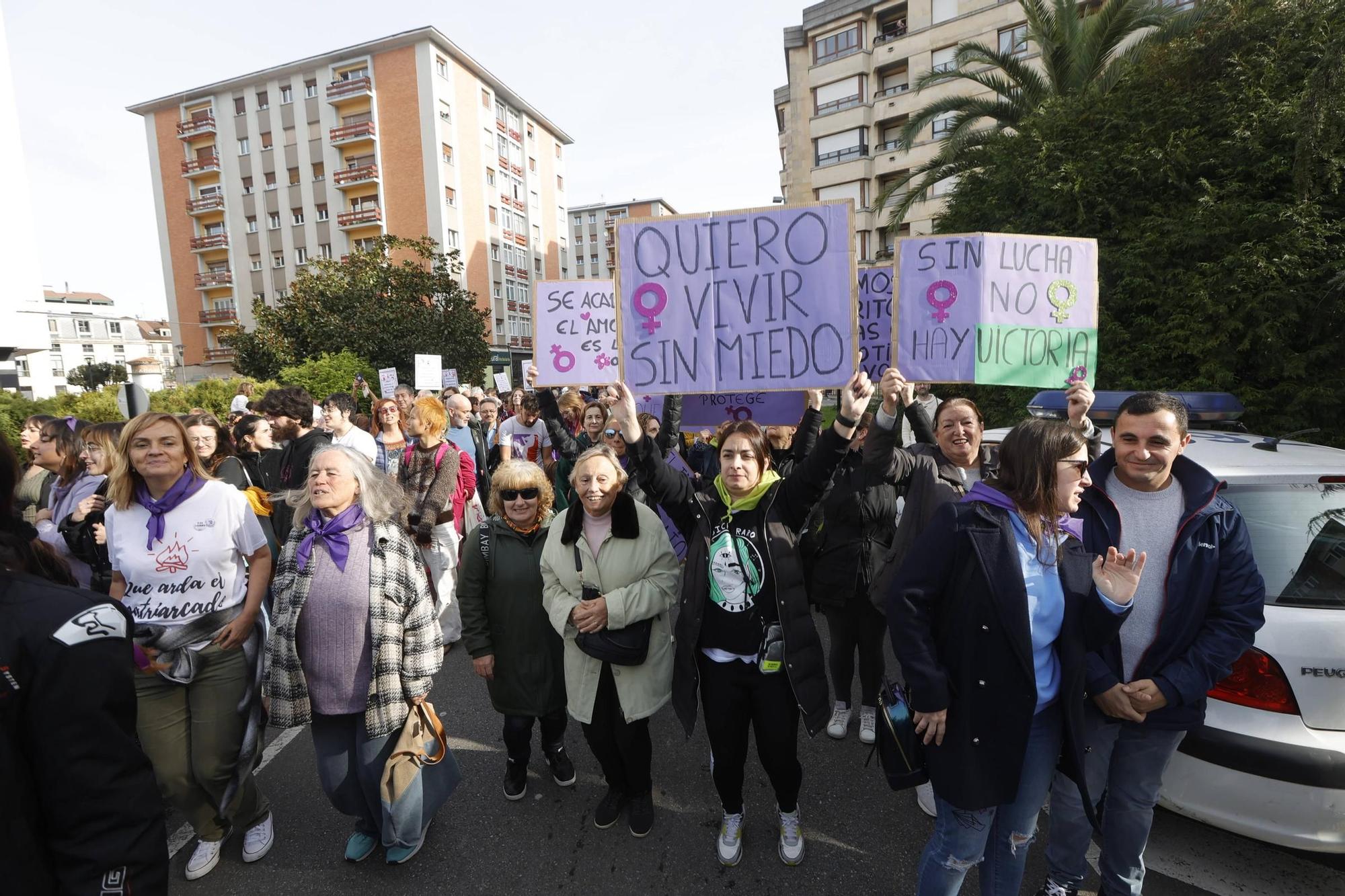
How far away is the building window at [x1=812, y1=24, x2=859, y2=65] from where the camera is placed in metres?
31.5

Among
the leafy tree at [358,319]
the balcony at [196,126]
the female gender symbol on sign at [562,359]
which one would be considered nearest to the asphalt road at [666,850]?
the female gender symbol on sign at [562,359]

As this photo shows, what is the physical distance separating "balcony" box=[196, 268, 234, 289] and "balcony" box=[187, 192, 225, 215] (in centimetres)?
356

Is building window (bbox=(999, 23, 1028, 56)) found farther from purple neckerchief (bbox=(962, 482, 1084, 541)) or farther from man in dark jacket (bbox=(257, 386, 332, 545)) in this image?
purple neckerchief (bbox=(962, 482, 1084, 541))

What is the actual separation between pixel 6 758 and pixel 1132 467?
2964mm

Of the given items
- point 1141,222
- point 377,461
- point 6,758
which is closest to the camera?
point 6,758

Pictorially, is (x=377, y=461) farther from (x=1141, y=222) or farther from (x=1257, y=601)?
(x=1141, y=222)

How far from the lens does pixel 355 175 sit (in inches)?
1494

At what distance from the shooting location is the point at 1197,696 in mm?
2137

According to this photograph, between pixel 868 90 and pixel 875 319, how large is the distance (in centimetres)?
3188

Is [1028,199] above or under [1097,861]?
above

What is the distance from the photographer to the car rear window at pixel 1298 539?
2.34m

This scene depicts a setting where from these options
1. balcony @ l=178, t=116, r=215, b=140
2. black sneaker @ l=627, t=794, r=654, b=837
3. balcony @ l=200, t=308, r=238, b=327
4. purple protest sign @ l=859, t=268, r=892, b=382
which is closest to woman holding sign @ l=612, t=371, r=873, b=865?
black sneaker @ l=627, t=794, r=654, b=837

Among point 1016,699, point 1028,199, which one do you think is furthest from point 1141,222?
point 1016,699

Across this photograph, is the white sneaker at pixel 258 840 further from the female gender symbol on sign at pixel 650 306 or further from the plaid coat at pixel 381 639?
the female gender symbol on sign at pixel 650 306
